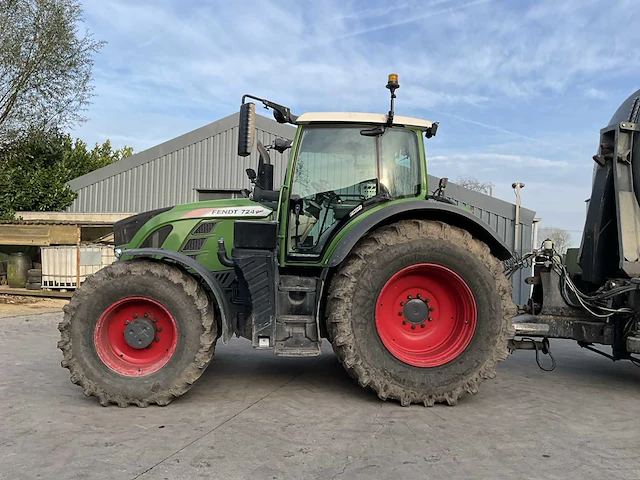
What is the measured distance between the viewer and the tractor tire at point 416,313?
162 inches

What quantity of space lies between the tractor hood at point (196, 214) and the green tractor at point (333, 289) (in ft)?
0.72

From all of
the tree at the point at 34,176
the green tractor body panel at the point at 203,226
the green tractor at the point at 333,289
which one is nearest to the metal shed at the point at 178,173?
the tree at the point at 34,176

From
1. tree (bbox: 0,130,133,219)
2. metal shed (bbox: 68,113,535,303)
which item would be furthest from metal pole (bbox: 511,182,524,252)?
tree (bbox: 0,130,133,219)

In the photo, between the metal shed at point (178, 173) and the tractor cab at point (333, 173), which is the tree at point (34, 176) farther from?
the tractor cab at point (333, 173)

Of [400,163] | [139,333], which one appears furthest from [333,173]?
[139,333]

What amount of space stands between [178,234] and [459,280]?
266 cm

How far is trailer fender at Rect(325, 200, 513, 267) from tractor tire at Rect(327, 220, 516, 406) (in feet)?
0.40

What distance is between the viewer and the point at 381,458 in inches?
126

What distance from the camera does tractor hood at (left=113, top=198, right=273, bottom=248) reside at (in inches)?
191

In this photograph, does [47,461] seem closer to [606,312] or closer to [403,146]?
[403,146]

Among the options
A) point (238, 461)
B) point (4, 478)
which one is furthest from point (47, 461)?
point (238, 461)

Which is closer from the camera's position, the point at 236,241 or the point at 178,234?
the point at 236,241

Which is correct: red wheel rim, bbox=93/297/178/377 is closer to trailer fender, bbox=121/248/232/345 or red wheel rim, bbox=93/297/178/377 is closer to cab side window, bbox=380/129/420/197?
trailer fender, bbox=121/248/232/345

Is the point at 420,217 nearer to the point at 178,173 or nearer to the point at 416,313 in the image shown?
the point at 416,313
